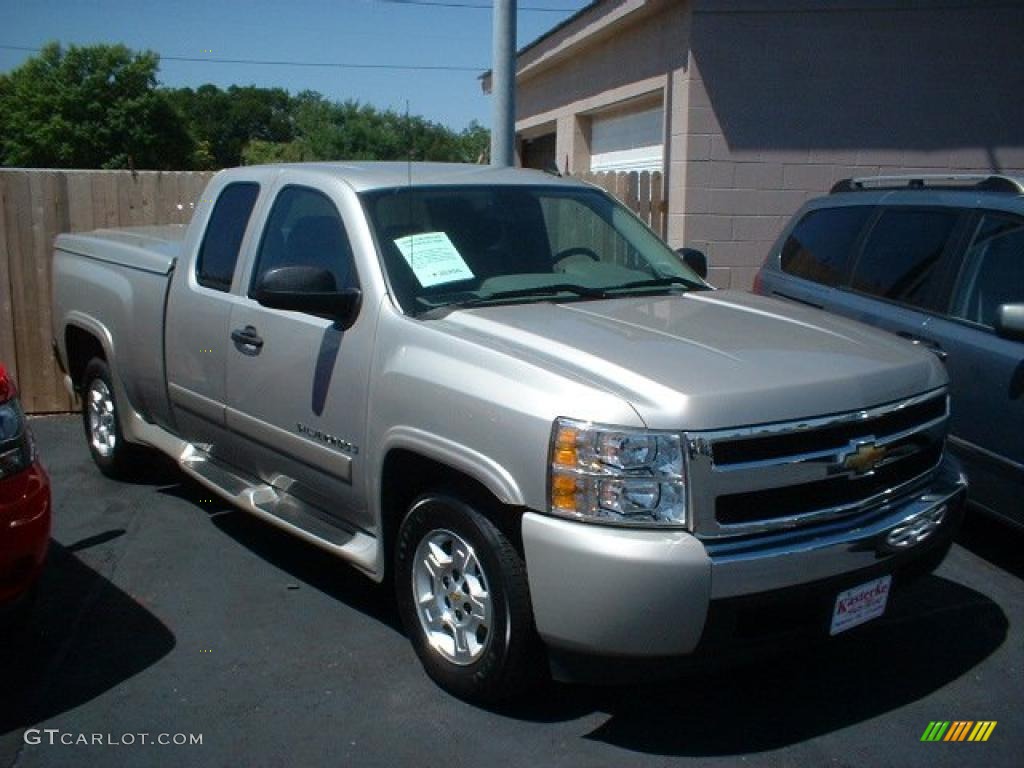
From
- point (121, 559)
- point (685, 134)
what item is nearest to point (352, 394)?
point (121, 559)

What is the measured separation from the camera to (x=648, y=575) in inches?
128

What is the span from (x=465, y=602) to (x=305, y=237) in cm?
198

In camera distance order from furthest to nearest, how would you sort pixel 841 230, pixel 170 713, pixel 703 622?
pixel 841 230 < pixel 170 713 < pixel 703 622

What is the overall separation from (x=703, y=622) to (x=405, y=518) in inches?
50.2

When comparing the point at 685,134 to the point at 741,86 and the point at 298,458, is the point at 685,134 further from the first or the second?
the point at 298,458

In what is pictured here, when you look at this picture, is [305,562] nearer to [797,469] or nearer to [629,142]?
[797,469]

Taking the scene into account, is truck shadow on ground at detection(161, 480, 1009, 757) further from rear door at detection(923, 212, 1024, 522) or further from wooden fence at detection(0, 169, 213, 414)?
wooden fence at detection(0, 169, 213, 414)

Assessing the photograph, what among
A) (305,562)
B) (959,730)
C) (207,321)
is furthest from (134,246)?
(959,730)

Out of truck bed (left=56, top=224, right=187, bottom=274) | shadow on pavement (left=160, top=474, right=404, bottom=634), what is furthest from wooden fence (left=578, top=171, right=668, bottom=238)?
shadow on pavement (left=160, top=474, right=404, bottom=634)

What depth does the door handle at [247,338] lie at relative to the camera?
496 centimetres

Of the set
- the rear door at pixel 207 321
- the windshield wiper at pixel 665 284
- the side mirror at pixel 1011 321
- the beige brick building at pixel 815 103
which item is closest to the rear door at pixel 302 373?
the rear door at pixel 207 321

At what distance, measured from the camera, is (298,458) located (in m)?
4.76

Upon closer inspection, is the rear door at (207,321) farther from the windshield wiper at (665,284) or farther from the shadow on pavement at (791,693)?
the shadow on pavement at (791,693)

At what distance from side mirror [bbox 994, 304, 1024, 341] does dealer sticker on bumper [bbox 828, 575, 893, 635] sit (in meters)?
1.68
